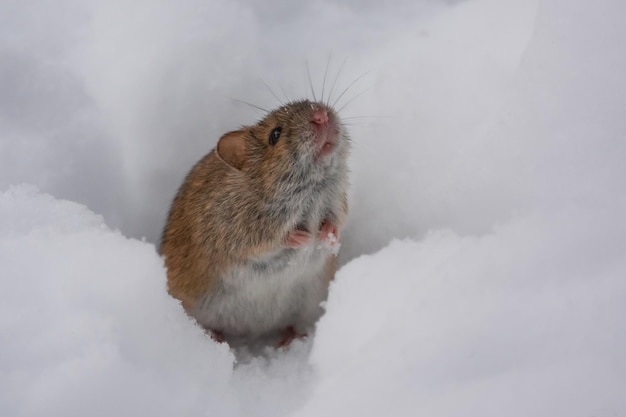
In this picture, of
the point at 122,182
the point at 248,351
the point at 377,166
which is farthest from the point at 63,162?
the point at 377,166

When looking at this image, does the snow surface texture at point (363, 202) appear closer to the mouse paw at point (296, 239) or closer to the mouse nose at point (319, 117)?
the mouse paw at point (296, 239)

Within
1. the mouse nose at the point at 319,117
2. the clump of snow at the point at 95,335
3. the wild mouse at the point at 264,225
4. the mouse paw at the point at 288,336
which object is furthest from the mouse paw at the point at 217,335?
the mouse nose at the point at 319,117

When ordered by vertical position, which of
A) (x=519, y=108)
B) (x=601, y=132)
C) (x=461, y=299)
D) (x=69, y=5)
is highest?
(x=69, y=5)

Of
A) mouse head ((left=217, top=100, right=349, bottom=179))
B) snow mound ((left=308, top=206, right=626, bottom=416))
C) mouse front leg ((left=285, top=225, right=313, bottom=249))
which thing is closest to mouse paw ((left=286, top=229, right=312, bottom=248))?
mouse front leg ((left=285, top=225, right=313, bottom=249))

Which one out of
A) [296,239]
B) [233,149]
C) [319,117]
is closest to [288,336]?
[296,239]

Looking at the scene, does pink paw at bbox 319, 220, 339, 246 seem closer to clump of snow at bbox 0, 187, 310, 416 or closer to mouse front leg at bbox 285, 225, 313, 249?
mouse front leg at bbox 285, 225, 313, 249

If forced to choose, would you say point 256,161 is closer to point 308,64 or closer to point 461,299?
point 308,64
